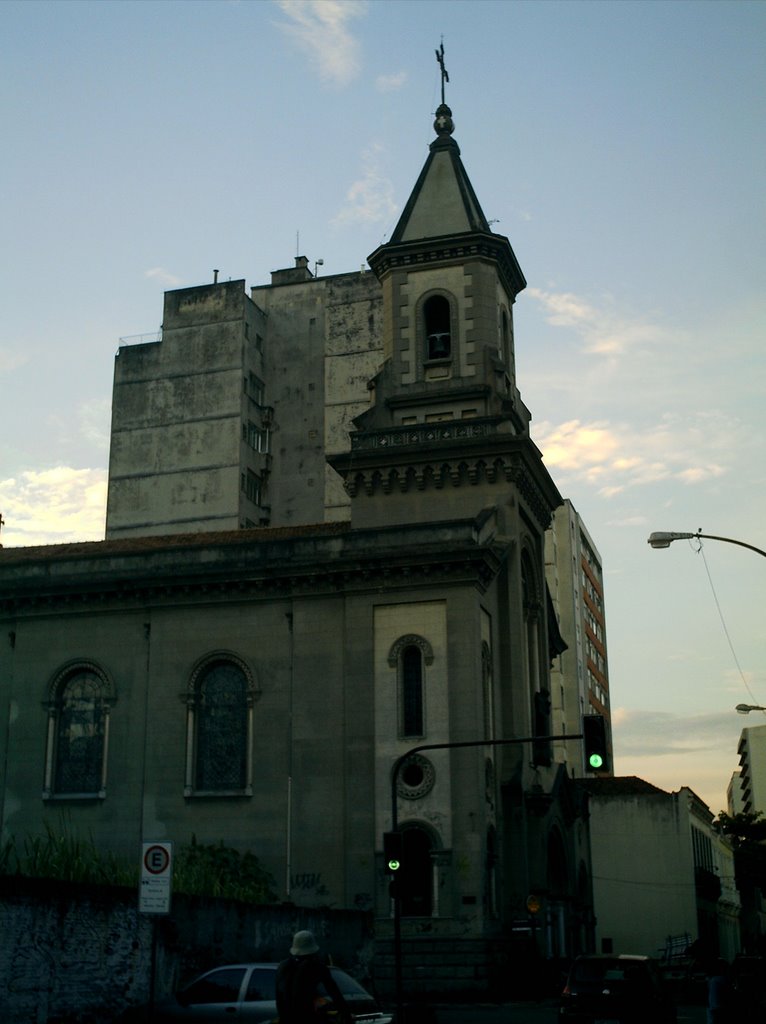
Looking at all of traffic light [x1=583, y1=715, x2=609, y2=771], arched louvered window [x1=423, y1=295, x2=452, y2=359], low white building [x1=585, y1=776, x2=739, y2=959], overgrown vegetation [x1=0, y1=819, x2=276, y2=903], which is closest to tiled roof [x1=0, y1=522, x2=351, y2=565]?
arched louvered window [x1=423, y1=295, x2=452, y2=359]

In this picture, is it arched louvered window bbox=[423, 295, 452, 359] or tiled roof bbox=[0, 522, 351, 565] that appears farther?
arched louvered window bbox=[423, 295, 452, 359]

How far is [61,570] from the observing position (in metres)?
43.8

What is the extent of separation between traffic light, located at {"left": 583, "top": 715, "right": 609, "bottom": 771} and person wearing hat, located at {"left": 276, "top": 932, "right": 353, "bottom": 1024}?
14.5m

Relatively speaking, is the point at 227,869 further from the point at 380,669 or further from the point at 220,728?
the point at 380,669

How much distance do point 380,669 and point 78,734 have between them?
1046 cm

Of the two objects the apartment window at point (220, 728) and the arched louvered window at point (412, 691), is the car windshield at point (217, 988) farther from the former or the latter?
the apartment window at point (220, 728)

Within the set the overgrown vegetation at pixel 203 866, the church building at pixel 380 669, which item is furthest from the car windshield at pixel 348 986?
the church building at pixel 380 669

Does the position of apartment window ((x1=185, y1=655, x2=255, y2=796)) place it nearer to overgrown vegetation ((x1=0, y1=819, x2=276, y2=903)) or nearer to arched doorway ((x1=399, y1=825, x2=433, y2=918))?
overgrown vegetation ((x1=0, y1=819, x2=276, y2=903))

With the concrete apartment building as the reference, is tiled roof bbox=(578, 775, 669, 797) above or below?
below

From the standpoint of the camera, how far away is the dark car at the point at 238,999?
63.8 ft

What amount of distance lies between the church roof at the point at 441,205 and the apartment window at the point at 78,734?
19.3 m

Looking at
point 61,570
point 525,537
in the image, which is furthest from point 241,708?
point 525,537

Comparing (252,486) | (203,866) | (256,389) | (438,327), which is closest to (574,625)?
(252,486)

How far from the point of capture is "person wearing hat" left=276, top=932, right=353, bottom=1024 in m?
11.9
